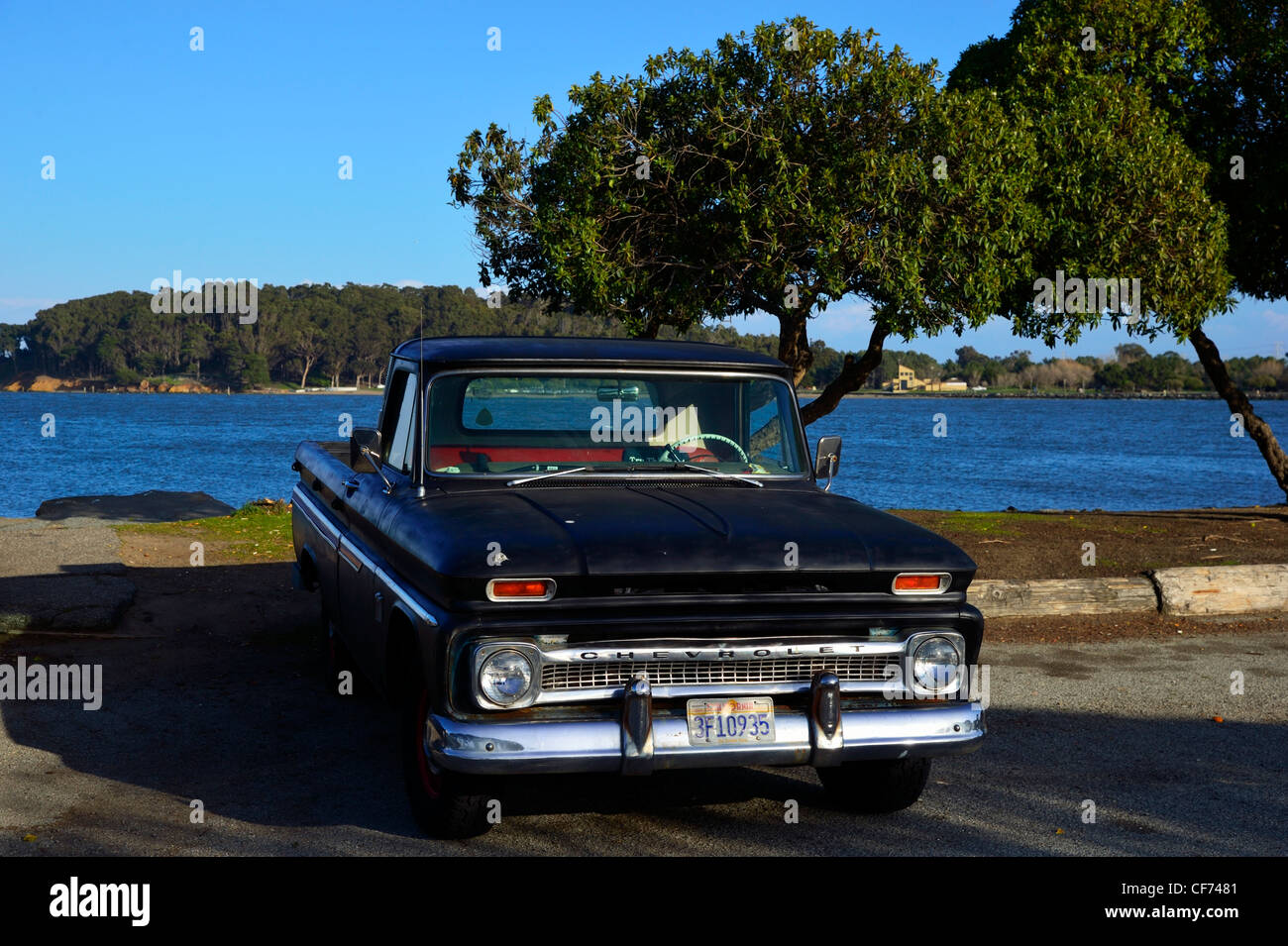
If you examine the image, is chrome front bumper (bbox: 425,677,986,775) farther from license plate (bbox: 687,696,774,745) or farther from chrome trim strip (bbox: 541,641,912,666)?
chrome trim strip (bbox: 541,641,912,666)

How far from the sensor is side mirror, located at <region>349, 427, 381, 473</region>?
19.6ft

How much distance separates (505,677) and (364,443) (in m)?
1.97

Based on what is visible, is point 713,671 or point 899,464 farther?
point 899,464

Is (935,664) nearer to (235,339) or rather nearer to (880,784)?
(880,784)

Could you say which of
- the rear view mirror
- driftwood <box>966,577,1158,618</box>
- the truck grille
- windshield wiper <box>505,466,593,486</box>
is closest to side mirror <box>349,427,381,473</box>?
windshield wiper <box>505,466,593,486</box>

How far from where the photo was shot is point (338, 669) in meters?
7.39

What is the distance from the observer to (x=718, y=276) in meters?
13.7

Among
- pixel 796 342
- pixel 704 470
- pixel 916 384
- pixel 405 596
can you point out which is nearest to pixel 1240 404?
pixel 796 342

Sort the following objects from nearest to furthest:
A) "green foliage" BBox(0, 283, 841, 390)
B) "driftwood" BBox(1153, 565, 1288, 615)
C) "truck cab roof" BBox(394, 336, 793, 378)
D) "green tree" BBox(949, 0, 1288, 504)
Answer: "truck cab roof" BBox(394, 336, 793, 378) < "driftwood" BBox(1153, 565, 1288, 615) < "green tree" BBox(949, 0, 1288, 504) < "green foliage" BBox(0, 283, 841, 390)

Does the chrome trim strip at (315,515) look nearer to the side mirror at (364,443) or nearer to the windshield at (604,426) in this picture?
the side mirror at (364,443)

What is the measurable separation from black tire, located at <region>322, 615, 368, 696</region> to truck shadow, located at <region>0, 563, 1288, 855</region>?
0.33 feet

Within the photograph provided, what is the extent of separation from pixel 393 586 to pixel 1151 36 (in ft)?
45.0

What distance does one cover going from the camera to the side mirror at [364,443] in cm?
598
